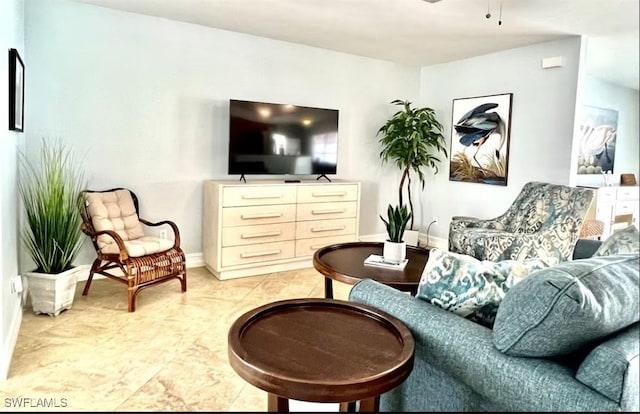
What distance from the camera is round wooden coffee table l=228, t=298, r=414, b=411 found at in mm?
1124

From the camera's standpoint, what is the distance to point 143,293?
143 inches

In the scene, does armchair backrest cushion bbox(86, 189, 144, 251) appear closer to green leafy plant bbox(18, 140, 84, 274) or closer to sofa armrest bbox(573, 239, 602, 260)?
green leafy plant bbox(18, 140, 84, 274)

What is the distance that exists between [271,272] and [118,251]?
1498mm

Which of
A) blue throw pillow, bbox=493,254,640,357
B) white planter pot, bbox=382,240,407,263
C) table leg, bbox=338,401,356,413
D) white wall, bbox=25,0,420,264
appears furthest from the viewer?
white wall, bbox=25,0,420,264

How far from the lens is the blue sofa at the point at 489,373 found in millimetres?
967

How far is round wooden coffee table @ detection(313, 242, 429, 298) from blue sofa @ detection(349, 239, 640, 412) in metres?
0.80

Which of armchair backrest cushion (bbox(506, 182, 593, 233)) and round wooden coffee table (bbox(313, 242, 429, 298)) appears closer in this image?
round wooden coffee table (bbox(313, 242, 429, 298))

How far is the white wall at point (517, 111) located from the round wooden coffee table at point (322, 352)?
146 inches

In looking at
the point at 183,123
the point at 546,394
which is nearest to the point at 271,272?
the point at 183,123

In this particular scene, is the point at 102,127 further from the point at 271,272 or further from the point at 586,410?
the point at 586,410

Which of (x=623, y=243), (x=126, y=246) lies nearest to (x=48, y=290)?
(x=126, y=246)

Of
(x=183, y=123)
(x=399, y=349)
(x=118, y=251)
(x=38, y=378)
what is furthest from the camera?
(x=183, y=123)

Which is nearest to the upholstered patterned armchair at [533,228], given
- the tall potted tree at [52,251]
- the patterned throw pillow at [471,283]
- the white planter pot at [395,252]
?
the white planter pot at [395,252]

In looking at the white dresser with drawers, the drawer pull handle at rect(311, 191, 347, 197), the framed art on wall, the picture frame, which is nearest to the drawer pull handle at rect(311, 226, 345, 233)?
the white dresser with drawers
